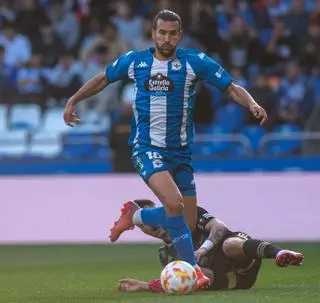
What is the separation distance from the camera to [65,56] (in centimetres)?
1925

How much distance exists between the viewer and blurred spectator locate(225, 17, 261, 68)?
19094 mm

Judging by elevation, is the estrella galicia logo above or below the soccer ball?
above

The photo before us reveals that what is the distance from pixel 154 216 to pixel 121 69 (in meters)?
1.26

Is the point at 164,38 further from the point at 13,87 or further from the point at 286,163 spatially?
the point at 13,87

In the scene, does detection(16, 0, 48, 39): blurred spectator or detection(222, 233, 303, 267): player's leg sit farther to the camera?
detection(16, 0, 48, 39): blurred spectator

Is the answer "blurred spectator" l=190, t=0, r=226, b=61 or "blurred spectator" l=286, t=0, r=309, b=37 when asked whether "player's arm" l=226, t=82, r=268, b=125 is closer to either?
"blurred spectator" l=190, t=0, r=226, b=61

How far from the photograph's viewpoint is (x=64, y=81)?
18.8 meters

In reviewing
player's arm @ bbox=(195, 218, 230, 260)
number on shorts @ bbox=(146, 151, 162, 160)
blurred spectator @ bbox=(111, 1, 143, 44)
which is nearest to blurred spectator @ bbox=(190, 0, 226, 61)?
blurred spectator @ bbox=(111, 1, 143, 44)

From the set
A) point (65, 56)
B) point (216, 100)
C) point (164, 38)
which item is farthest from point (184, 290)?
point (65, 56)

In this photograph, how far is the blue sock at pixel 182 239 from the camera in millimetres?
9078

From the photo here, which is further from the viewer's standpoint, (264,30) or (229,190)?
(264,30)

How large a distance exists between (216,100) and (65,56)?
9.36ft

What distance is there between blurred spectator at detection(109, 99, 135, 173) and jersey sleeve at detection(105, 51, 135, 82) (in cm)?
718

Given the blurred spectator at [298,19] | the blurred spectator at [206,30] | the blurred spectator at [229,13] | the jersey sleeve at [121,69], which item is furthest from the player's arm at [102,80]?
the blurred spectator at [298,19]
